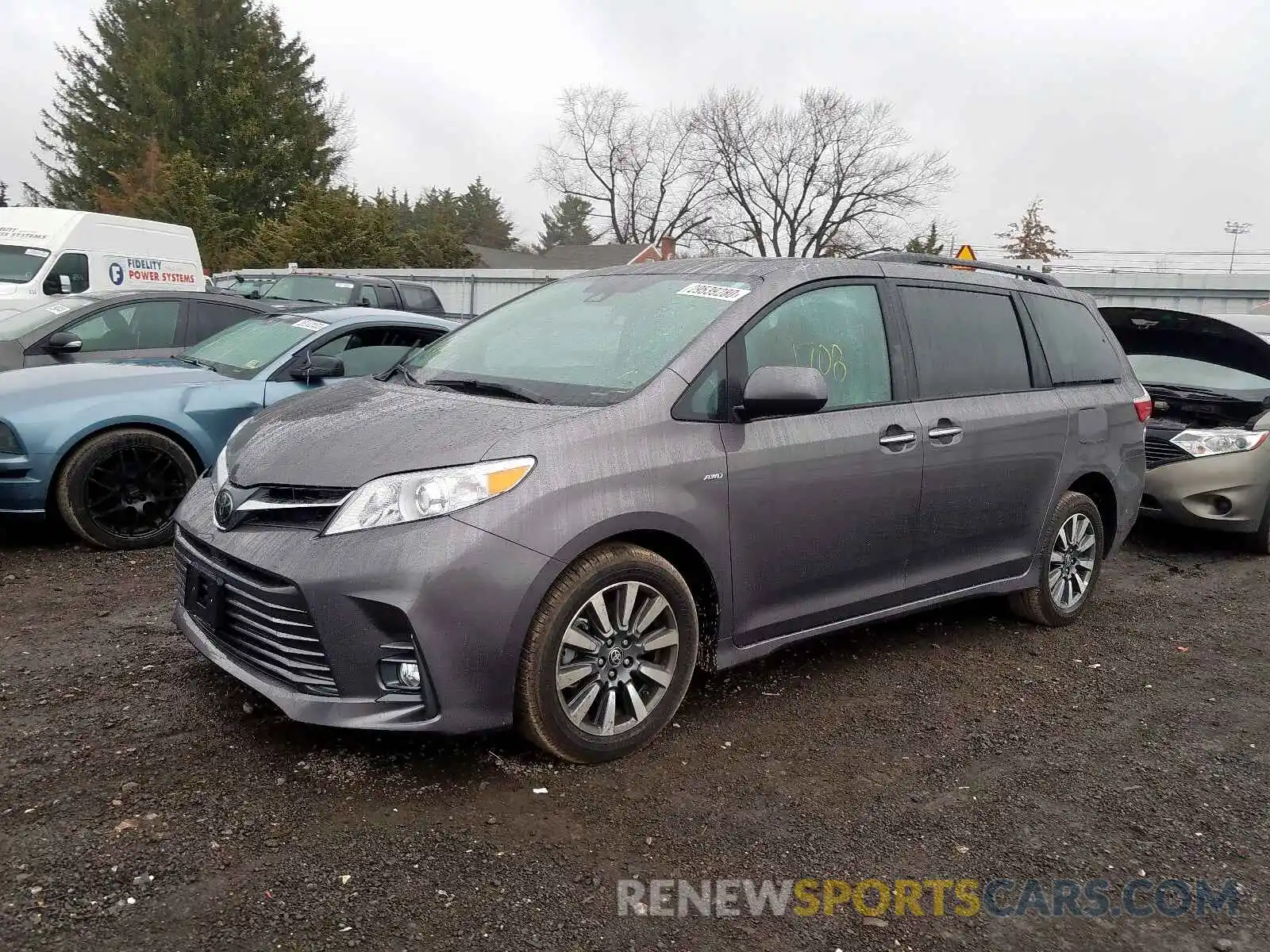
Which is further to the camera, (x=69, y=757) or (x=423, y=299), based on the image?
(x=423, y=299)

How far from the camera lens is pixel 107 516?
220 inches

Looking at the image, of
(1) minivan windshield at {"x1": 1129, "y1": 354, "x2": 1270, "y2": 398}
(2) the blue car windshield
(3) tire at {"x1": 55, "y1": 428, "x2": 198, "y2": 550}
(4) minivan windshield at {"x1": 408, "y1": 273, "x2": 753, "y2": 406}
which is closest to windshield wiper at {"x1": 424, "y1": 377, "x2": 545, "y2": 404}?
(4) minivan windshield at {"x1": 408, "y1": 273, "x2": 753, "y2": 406}

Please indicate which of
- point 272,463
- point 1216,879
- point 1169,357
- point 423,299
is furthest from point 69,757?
point 423,299

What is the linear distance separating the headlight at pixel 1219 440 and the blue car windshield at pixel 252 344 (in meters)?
5.95

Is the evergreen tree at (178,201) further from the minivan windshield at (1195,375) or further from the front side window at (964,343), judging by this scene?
Result: the front side window at (964,343)

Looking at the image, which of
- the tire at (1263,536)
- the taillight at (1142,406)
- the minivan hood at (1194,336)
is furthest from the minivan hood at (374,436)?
the tire at (1263,536)

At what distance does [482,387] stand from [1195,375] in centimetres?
585

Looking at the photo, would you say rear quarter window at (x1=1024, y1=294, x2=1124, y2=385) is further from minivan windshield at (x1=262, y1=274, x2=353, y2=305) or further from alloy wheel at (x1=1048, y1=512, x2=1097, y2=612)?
minivan windshield at (x1=262, y1=274, x2=353, y2=305)

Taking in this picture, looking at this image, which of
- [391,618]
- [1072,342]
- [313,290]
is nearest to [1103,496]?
[1072,342]

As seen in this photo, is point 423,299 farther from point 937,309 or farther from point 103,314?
point 937,309

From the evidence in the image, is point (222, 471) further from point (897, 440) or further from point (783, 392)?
point (897, 440)

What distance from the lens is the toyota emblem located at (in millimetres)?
3248

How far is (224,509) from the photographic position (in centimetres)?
329

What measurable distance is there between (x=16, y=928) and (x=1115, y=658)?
450 cm
